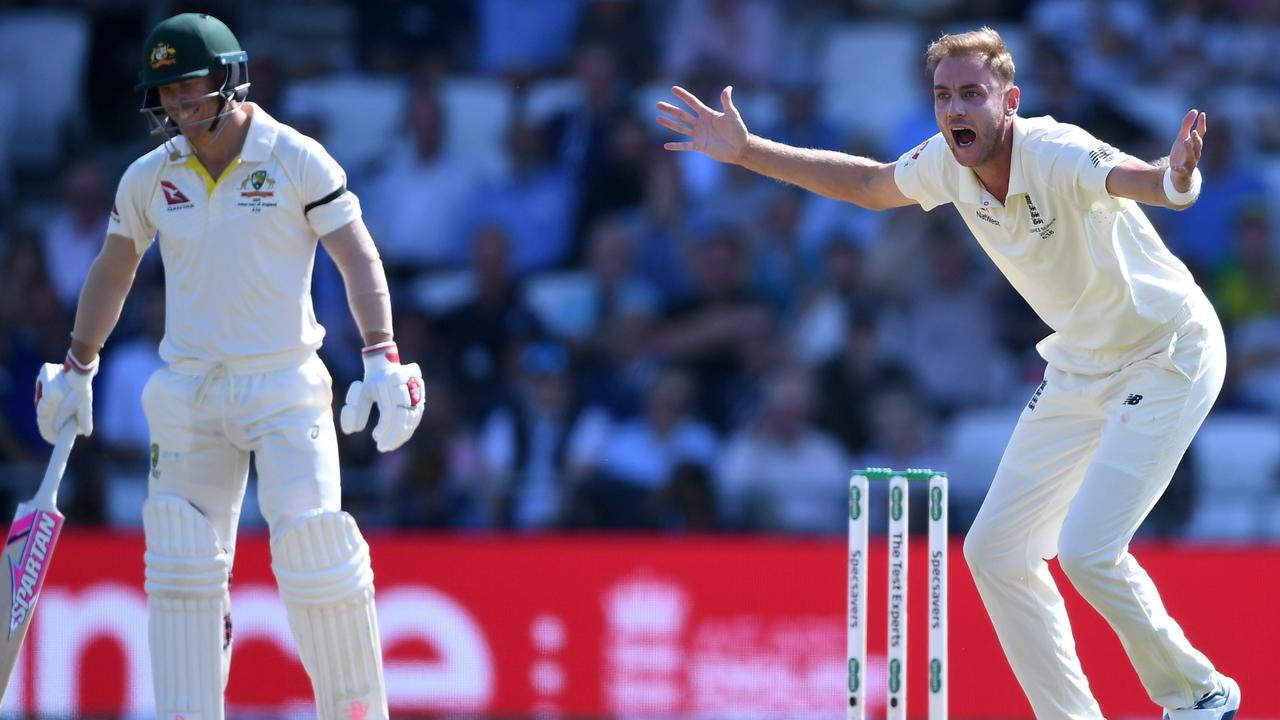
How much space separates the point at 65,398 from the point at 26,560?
458 mm

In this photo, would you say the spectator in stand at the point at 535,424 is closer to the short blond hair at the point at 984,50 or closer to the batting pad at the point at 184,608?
the batting pad at the point at 184,608

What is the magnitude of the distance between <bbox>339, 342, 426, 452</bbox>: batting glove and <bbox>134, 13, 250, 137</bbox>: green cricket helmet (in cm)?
76

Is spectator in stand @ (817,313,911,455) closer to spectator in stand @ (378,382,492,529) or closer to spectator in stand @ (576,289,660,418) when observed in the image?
spectator in stand @ (576,289,660,418)

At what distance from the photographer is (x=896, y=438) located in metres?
8.00

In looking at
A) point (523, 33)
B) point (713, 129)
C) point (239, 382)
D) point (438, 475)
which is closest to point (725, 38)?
point (523, 33)

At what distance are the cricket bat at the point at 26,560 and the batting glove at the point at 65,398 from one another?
0.60 feet

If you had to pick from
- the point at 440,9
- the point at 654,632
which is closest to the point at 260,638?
the point at 654,632

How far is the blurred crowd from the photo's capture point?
7996mm

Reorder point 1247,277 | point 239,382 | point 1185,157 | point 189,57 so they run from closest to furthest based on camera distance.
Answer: point 1185,157 < point 189,57 < point 239,382 < point 1247,277

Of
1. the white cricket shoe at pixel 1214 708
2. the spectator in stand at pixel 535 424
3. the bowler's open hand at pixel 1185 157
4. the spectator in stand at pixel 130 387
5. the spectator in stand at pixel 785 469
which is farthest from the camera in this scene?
the spectator in stand at pixel 535 424

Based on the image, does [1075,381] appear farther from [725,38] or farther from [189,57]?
[725,38]

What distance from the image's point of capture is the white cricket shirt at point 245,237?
169 inches

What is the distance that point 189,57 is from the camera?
4227 millimetres

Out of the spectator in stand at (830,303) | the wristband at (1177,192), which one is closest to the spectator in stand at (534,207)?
the spectator in stand at (830,303)
